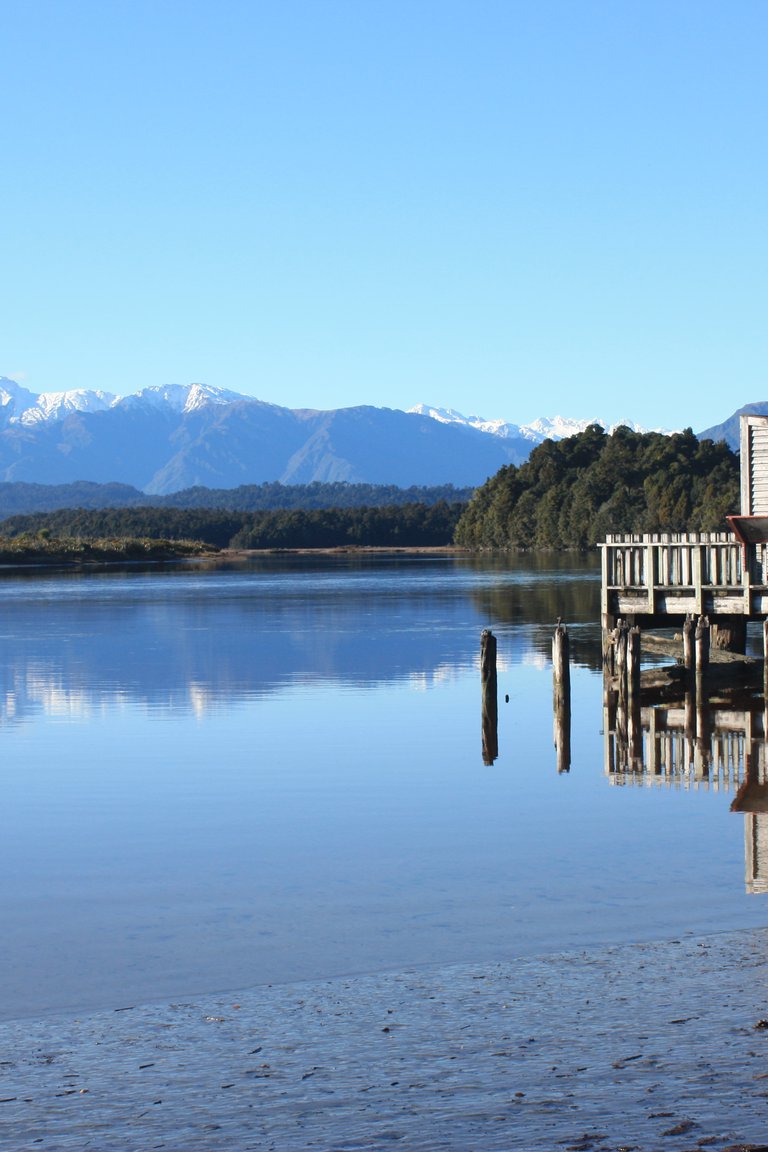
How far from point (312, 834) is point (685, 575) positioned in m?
16.5

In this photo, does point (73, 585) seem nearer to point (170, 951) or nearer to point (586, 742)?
point (586, 742)

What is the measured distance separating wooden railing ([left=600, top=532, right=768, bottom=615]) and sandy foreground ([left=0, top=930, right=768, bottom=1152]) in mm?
20999

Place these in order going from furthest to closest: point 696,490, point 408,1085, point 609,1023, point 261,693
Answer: point 696,490, point 261,693, point 609,1023, point 408,1085

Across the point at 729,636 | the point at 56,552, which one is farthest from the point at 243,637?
the point at 56,552

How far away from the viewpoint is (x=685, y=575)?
34.4 metres

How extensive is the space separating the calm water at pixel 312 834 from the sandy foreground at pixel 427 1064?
84cm

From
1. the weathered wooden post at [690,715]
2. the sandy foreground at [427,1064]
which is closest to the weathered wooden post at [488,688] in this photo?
the weathered wooden post at [690,715]

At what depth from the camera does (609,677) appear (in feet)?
112

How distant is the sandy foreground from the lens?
953 centimetres

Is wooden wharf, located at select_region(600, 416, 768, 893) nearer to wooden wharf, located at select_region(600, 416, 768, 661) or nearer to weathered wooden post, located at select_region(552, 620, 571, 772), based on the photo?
wooden wharf, located at select_region(600, 416, 768, 661)

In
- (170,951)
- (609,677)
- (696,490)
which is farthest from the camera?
(696,490)

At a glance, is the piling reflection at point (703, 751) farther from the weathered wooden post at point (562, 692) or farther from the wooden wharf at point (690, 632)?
the weathered wooden post at point (562, 692)

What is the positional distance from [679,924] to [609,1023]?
10.6ft

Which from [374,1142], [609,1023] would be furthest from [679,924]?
[374,1142]
